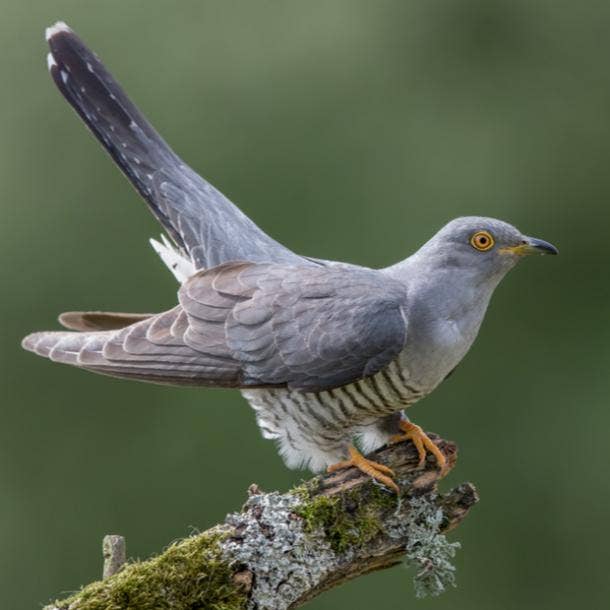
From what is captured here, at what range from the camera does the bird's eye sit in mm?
3473

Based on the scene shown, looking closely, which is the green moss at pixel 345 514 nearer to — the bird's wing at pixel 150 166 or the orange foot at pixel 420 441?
the orange foot at pixel 420 441

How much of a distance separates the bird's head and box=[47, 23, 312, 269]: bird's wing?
627 millimetres

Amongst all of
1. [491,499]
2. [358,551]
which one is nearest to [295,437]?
[358,551]

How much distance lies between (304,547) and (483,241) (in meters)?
1.06

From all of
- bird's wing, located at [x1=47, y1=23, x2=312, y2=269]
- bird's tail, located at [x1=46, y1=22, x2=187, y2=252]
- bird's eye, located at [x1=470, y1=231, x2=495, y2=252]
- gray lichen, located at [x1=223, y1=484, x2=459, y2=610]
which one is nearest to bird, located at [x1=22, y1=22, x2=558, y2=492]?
bird's eye, located at [x1=470, y1=231, x2=495, y2=252]

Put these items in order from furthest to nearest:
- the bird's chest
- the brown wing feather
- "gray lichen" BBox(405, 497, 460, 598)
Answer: the brown wing feather < the bird's chest < "gray lichen" BBox(405, 497, 460, 598)

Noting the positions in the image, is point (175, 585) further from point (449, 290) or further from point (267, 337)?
point (449, 290)

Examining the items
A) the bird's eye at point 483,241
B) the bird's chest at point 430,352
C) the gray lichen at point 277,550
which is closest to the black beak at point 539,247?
the bird's eye at point 483,241

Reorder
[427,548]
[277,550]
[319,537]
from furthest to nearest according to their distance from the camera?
1. [427,548]
2. [319,537]
3. [277,550]

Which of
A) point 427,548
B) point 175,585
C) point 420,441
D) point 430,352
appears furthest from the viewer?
point 420,441

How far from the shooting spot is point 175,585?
281 centimetres

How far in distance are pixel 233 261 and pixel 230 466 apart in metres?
2.25

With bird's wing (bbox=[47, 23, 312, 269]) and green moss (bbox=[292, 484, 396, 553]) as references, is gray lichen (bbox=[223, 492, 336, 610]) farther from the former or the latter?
bird's wing (bbox=[47, 23, 312, 269])

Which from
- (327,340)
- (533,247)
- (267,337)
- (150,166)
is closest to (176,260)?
(150,166)
